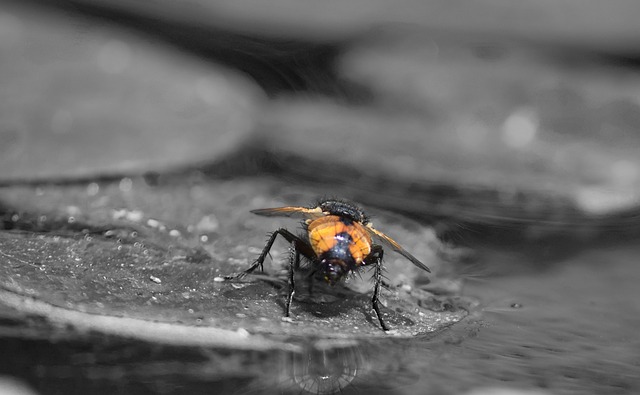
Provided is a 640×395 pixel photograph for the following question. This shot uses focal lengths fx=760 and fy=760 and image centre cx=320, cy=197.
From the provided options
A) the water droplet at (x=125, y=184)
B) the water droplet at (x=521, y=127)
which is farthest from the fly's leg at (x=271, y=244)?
the water droplet at (x=521, y=127)

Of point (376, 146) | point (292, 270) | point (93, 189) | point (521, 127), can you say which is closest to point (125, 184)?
point (93, 189)

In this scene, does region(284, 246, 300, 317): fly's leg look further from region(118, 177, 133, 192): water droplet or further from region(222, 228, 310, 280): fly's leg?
region(118, 177, 133, 192): water droplet

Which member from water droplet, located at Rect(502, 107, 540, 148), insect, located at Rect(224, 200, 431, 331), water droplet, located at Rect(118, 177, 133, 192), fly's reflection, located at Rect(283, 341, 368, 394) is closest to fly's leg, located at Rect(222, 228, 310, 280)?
insect, located at Rect(224, 200, 431, 331)

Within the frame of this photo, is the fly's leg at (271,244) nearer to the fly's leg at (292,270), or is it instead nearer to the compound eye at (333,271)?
the fly's leg at (292,270)

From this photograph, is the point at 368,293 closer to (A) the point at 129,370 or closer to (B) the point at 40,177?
(A) the point at 129,370

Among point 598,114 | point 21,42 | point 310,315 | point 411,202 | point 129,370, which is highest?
point 598,114

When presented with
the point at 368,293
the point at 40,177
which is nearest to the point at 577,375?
the point at 368,293

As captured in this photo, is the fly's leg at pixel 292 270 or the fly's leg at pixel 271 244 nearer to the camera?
the fly's leg at pixel 292 270
